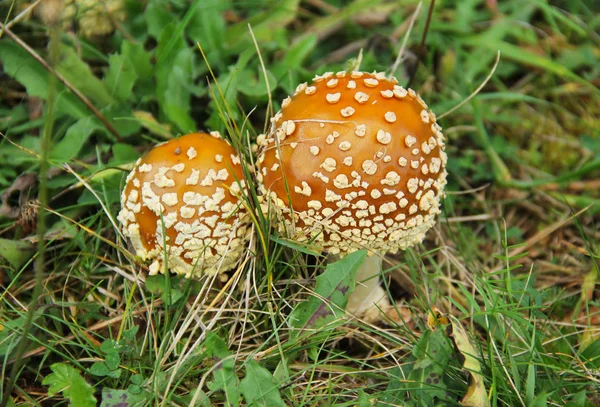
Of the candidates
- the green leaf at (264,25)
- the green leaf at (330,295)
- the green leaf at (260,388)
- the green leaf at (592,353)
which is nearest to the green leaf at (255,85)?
the green leaf at (264,25)

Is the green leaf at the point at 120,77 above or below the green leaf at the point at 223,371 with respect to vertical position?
above

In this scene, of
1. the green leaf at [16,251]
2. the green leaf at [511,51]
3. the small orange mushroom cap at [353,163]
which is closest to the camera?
the small orange mushroom cap at [353,163]

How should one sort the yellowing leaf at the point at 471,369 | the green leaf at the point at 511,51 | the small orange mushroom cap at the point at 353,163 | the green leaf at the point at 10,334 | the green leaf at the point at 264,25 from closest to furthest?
the yellowing leaf at the point at 471,369, the small orange mushroom cap at the point at 353,163, the green leaf at the point at 10,334, the green leaf at the point at 264,25, the green leaf at the point at 511,51

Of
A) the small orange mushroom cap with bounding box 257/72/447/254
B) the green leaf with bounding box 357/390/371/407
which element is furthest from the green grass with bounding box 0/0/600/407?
the small orange mushroom cap with bounding box 257/72/447/254

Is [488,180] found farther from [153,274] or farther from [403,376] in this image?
[153,274]

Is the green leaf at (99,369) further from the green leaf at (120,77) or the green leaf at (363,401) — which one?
the green leaf at (120,77)

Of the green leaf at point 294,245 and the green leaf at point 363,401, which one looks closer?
the green leaf at point 363,401
